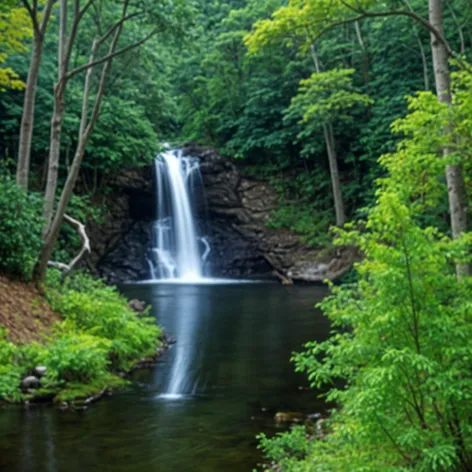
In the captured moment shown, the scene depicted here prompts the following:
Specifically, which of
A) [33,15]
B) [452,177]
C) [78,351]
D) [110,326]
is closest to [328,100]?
[33,15]

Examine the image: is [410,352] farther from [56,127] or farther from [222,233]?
[222,233]

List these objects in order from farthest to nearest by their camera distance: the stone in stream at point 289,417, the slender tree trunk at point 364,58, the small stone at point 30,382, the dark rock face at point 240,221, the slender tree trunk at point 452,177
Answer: the dark rock face at point 240,221
the slender tree trunk at point 364,58
the small stone at point 30,382
the stone in stream at point 289,417
the slender tree trunk at point 452,177

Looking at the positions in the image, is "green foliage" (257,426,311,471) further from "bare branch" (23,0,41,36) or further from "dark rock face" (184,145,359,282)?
"dark rock face" (184,145,359,282)

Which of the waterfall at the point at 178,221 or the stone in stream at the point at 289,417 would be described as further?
the waterfall at the point at 178,221

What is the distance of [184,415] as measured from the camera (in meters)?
7.14

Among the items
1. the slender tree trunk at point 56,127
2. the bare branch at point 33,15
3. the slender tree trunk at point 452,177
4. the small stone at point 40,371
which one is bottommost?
the small stone at point 40,371

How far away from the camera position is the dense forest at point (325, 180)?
3939 mm

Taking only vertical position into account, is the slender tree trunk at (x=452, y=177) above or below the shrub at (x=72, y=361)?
above

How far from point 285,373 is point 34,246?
18.0ft

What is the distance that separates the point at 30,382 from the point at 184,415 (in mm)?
2218

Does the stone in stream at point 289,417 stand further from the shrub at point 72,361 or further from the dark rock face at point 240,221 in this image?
the dark rock face at point 240,221

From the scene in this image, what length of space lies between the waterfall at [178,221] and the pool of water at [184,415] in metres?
15.6

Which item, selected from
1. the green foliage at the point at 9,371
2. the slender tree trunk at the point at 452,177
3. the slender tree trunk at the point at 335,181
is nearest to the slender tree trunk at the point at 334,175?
the slender tree trunk at the point at 335,181

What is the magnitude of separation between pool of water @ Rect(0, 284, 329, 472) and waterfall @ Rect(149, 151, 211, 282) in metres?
15.6
